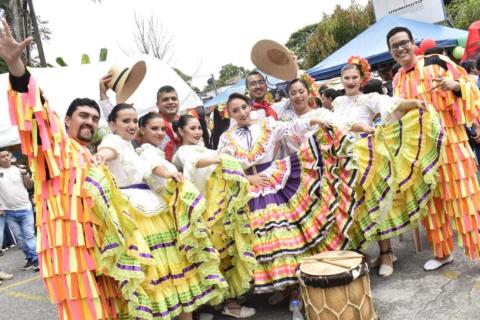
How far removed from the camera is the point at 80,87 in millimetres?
8750

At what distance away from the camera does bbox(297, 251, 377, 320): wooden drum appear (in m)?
2.79

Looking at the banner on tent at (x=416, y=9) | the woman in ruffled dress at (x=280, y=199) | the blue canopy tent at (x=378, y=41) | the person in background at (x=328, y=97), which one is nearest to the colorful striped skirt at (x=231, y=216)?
the woman in ruffled dress at (x=280, y=199)

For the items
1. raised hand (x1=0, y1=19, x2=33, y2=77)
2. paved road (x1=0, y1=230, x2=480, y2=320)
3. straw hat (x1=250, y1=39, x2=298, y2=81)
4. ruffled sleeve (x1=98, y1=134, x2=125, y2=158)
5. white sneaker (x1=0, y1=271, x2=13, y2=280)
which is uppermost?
raised hand (x1=0, y1=19, x2=33, y2=77)

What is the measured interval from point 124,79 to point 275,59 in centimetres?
145

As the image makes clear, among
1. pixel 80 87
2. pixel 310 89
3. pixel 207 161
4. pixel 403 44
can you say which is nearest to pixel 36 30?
pixel 80 87

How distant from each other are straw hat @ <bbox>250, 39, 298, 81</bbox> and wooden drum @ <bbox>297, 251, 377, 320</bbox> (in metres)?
1.97

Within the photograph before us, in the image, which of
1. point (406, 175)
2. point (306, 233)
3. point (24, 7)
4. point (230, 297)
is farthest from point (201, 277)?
point (24, 7)

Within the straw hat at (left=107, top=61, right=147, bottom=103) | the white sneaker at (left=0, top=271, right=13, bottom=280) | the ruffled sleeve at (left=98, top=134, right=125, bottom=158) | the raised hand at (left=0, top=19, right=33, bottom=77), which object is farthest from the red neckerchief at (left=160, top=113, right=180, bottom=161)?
the white sneaker at (left=0, top=271, right=13, bottom=280)

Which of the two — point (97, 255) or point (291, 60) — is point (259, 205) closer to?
point (97, 255)

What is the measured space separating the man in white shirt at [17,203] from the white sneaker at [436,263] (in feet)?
17.1

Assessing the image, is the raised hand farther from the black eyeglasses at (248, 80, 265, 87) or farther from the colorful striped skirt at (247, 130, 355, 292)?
the black eyeglasses at (248, 80, 265, 87)

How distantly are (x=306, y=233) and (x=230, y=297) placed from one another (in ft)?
2.57

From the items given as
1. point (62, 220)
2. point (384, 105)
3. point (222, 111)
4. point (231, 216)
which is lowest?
point (231, 216)

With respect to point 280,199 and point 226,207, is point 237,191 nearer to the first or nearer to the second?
point 226,207
